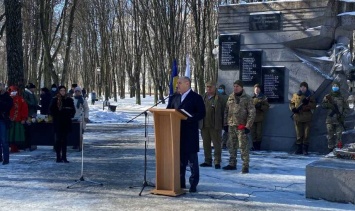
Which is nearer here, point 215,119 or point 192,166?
point 192,166

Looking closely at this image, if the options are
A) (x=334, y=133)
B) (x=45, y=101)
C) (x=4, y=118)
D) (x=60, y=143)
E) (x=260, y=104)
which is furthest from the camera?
(x=45, y=101)

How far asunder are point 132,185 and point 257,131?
219 inches

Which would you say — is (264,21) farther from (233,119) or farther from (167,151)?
(167,151)

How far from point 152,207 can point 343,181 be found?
289cm

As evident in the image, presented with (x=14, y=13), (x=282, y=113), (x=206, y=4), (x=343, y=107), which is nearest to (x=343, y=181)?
(x=343, y=107)

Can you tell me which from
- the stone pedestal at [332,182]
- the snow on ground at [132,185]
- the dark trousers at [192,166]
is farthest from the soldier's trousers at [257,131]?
the stone pedestal at [332,182]

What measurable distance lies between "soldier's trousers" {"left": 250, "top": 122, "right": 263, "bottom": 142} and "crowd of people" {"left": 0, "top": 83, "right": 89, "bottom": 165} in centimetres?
451

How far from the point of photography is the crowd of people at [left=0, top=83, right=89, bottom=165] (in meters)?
11.6

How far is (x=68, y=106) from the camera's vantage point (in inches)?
482

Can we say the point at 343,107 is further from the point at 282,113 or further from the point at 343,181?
the point at 343,181

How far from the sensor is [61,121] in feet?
39.6

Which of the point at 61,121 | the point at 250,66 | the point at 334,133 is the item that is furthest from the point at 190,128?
the point at 250,66

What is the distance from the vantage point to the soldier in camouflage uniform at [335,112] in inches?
499

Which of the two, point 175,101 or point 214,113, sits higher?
point 175,101
